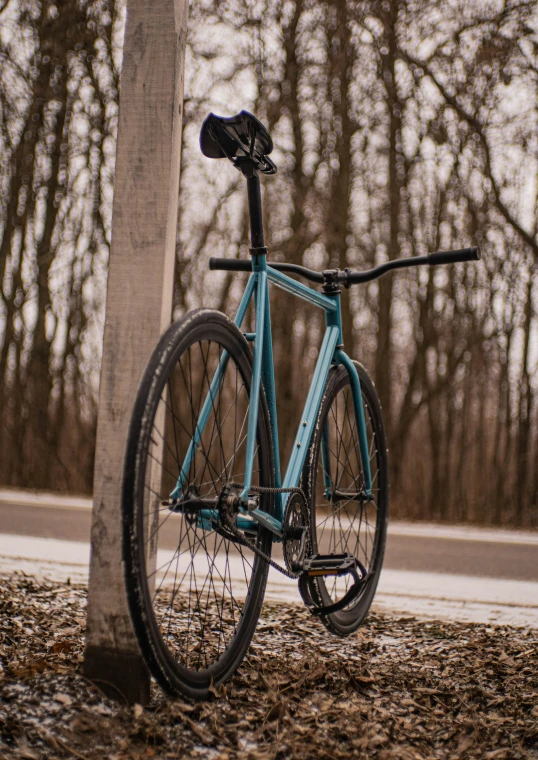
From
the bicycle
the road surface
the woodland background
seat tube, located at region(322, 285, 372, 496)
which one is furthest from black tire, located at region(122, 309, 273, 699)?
the woodland background

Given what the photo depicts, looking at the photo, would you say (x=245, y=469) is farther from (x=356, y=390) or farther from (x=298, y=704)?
(x=356, y=390)

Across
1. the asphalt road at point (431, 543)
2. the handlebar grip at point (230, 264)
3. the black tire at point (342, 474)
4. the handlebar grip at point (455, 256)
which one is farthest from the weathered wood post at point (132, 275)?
the asphalt road at point (431, 543)

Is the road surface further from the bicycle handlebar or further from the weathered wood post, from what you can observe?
the weathered wood post

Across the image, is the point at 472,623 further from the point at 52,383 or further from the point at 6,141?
the point at 6,141

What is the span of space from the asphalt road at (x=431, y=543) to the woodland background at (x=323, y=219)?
9.88 ft

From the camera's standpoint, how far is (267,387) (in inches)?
97.5

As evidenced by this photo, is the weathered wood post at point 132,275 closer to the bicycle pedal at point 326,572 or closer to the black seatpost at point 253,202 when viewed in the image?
the black seatpost at point 253,202

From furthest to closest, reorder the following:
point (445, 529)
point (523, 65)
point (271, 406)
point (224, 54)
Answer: point (224, 54) < point (523, 65) < point (445, 529) < point (271, 406)

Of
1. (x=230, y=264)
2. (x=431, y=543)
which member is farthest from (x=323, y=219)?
(x=230, y=264)

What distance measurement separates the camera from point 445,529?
710cm

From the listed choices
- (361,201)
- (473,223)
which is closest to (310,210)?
(361,201)

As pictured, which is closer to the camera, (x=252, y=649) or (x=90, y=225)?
(x=252, y=649)

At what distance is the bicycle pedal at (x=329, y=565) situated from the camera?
8.15ft

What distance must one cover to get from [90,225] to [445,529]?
630 centimetres
